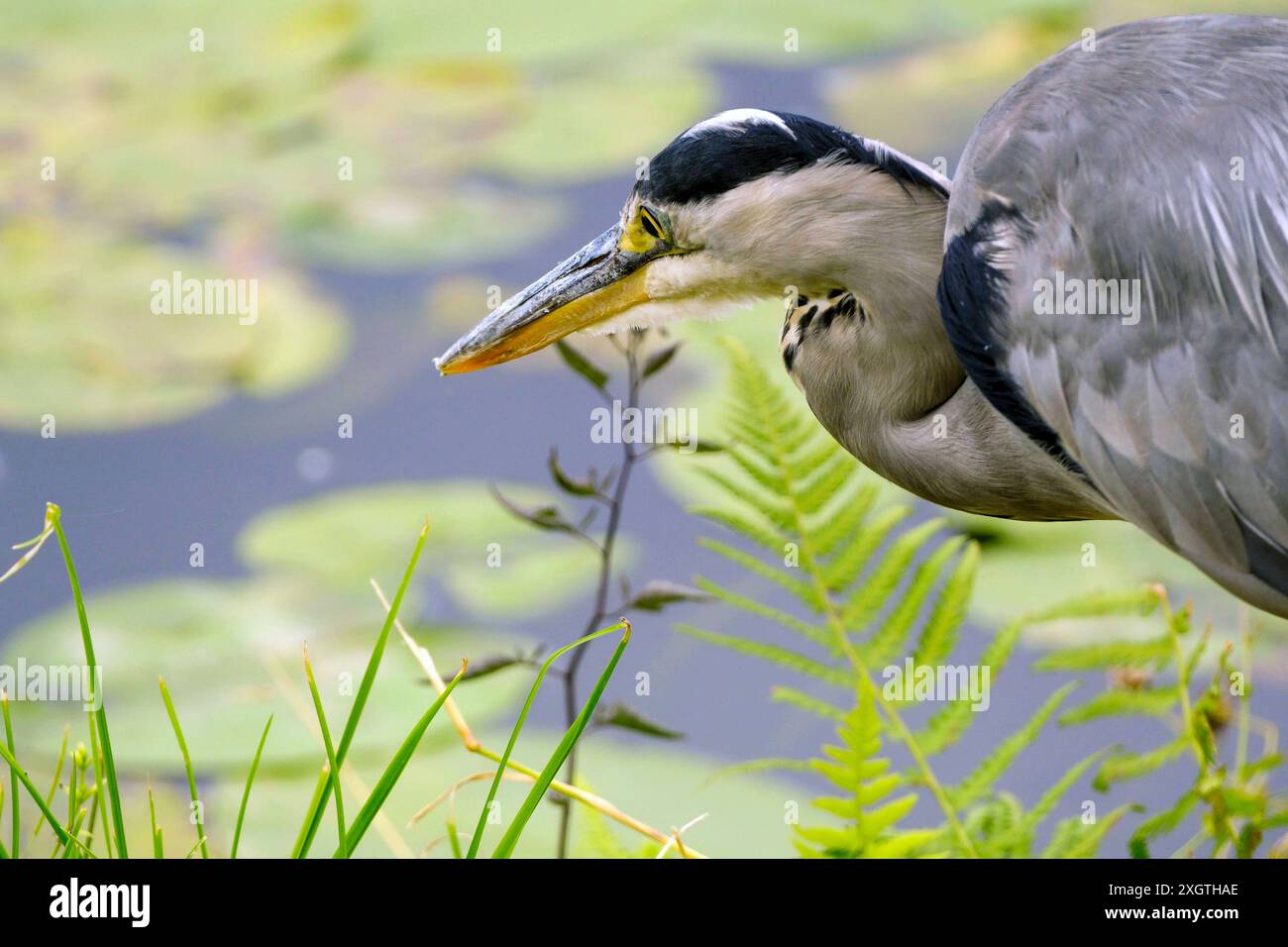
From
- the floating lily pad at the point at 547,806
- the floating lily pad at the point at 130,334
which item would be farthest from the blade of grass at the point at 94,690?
the floating lily pad at the point at 130,334

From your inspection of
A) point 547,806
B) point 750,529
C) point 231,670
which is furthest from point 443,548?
point 750,529

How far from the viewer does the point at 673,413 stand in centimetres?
311

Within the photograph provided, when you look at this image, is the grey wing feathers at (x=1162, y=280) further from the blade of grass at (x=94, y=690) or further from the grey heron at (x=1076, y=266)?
the blade of grass at (x=94, y=690)

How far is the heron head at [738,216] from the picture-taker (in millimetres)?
1458

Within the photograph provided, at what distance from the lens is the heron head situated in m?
1.46

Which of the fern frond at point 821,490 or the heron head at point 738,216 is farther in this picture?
the fern frond at point 821,490

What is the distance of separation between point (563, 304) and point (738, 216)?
0.86ft

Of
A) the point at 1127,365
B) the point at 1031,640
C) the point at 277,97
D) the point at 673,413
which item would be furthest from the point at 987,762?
the point at 277,97

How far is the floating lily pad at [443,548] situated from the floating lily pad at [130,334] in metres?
0.48

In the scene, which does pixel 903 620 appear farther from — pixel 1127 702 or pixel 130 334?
pixel 130 334

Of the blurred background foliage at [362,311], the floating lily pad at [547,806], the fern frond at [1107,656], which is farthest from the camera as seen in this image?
the blurred background foliage at [362,311]

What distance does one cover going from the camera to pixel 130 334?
11.1 ft

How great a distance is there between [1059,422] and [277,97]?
11.1 feet

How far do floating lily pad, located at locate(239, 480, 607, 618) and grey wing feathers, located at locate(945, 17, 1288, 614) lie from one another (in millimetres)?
1698
